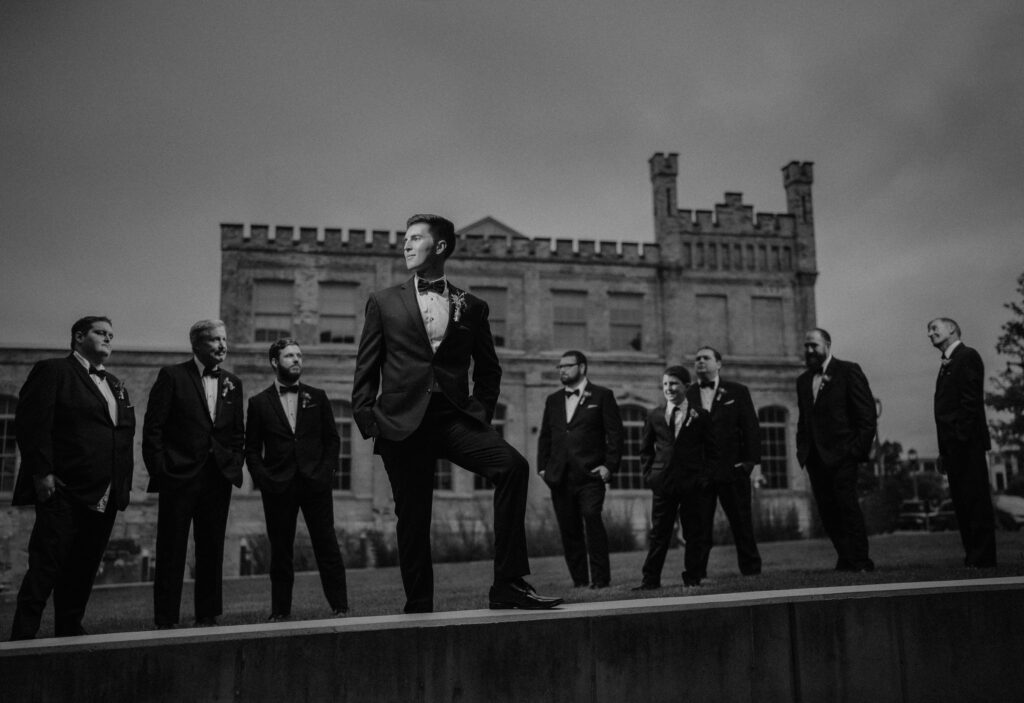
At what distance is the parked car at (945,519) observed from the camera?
74.3 feet

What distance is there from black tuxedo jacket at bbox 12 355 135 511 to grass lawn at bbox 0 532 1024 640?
113 centimetres

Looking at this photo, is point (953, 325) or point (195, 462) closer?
point (195, 462)

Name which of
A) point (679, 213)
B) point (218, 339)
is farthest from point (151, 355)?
point (218, 339)


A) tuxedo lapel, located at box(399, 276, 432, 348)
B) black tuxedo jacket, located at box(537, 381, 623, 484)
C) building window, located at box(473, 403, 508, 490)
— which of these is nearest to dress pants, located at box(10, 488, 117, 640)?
tuxedo lapel, located at box(399, 276, 432, 348)

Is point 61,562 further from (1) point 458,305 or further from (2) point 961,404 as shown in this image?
(2) point 961,404

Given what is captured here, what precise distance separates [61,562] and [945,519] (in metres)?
22.8

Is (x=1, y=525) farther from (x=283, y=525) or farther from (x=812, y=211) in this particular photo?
(x=812, y=211)

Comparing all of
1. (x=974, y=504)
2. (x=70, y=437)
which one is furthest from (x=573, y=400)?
(x=70, y=437)

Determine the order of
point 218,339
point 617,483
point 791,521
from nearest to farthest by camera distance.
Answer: point 218,339, point 791,521, point 617,483

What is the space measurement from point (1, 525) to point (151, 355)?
5.94m

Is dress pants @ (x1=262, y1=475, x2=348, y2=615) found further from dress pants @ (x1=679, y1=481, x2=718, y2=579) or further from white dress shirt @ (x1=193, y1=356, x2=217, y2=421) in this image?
dress pants @ (x1=679, y1=481, x2=718, y2=579)

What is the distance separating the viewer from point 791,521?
2039 cm

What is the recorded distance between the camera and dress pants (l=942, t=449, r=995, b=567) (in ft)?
21.9

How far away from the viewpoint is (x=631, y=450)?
28.2m
